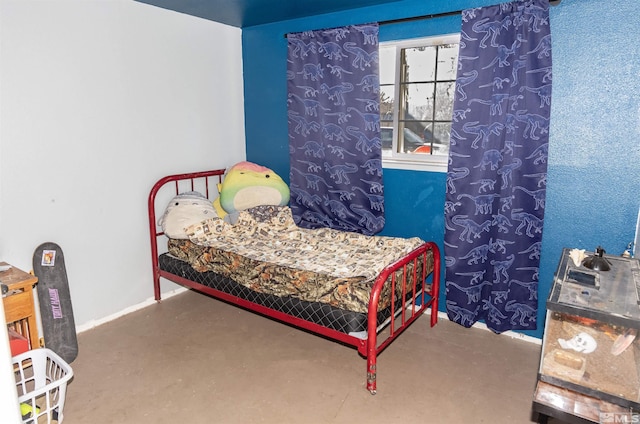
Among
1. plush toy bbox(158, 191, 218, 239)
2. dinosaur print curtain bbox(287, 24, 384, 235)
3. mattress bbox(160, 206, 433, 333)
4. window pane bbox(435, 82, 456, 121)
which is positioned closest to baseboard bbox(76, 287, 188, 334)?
mattress bbox(160, 206, 433, 333)

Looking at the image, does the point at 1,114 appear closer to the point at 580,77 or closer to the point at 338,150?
the point at 338,150

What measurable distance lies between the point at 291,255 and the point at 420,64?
1858 mm

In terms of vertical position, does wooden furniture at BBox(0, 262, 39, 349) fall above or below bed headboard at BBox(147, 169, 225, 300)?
below

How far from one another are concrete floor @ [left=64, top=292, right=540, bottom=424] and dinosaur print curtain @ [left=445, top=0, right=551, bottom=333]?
32cm

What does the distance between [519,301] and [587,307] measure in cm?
130

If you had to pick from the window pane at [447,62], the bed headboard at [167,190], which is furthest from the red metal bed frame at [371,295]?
the window pane at [447,62]

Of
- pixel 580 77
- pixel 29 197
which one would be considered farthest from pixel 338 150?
pixel 29 197

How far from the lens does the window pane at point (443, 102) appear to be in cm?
323

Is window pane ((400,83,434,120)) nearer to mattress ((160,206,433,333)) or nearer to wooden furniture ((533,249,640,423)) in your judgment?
mattress ((160,206,433,333))

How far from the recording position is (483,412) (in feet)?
7.29

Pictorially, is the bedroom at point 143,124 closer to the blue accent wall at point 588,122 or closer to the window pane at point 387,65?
the blue accent wall at point 588,122

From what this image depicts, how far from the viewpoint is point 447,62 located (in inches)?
129

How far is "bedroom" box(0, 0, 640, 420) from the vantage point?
8.14 ft

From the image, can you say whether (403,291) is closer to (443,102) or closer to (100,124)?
(443,102)
